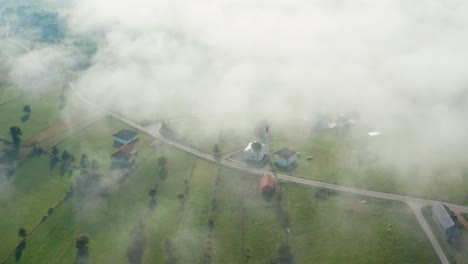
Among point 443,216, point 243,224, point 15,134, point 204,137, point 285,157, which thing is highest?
point 443,216

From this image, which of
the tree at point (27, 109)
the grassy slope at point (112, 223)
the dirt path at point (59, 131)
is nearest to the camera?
the grassy slope at point (112, 223)

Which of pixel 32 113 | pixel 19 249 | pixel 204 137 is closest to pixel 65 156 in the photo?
pixel 19 249

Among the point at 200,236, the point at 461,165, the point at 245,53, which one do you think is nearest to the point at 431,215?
the point at 461,165

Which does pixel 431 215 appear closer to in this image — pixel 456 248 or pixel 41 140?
pixel 456 248

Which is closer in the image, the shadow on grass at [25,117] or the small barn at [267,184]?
the small barn at [267,184]

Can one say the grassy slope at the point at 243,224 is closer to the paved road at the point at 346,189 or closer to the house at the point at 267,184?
the house at the point at 267,184

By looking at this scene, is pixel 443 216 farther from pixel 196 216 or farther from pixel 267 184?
pixel 196 216

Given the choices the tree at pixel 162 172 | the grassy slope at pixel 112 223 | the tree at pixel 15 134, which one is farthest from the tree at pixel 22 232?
the tree at pixel 15 134
